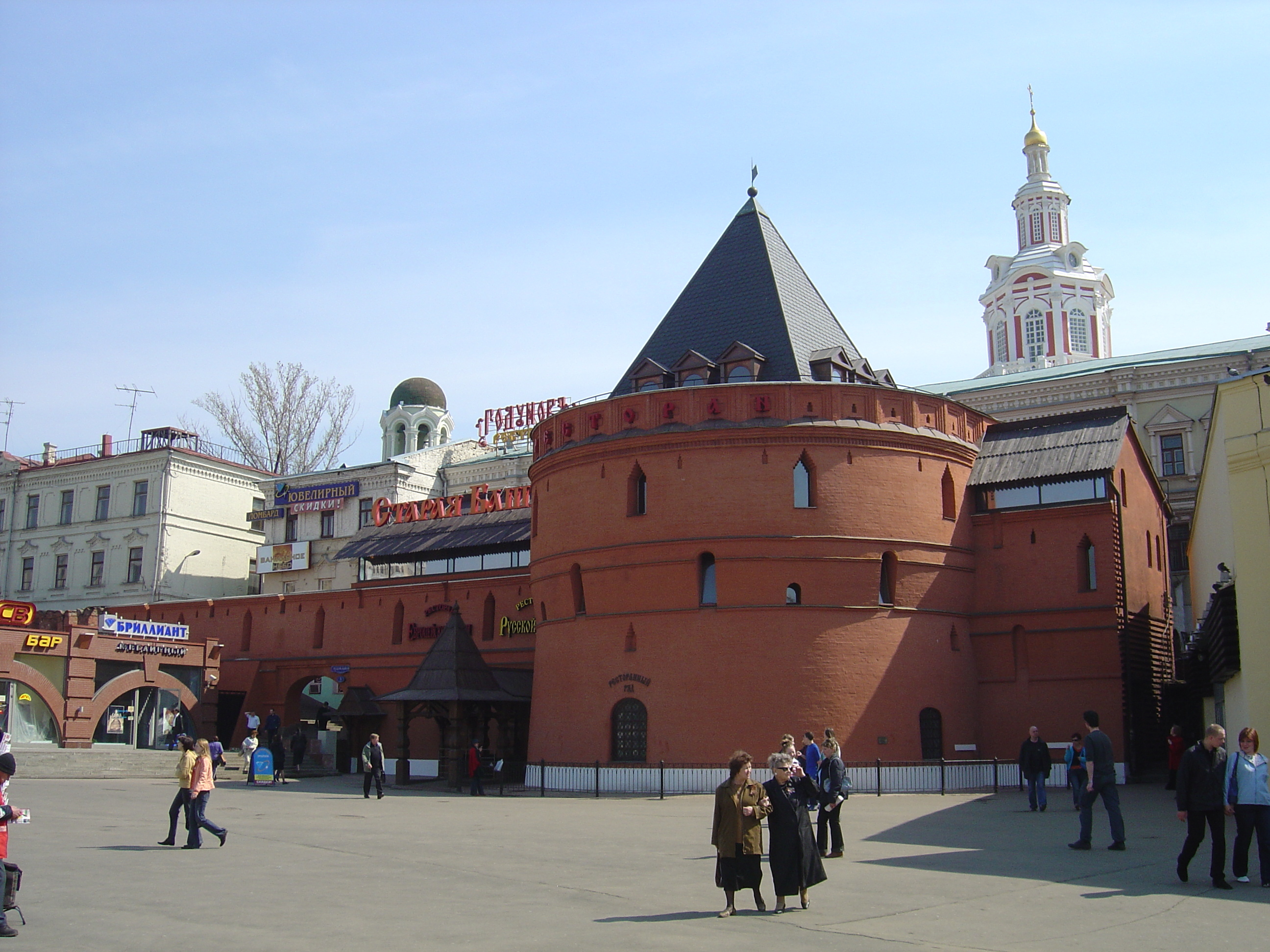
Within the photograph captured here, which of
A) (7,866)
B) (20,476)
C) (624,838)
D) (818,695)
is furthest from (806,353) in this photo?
(20,476)

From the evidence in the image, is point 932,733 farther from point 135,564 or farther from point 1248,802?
point 135,564

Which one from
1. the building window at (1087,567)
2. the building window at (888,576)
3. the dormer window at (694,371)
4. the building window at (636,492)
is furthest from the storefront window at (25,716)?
the building window at (1087,567)

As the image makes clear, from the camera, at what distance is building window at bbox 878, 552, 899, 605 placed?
101 ft

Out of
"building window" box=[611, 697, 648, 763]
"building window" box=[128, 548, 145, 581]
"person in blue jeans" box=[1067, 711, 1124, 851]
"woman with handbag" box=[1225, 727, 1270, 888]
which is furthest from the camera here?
"building window" box=[128, 548, 145, 581]

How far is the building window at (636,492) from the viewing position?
3166cm

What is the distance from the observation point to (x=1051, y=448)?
33.2 metres

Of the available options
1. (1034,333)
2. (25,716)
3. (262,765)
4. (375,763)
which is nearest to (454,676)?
(375,763)

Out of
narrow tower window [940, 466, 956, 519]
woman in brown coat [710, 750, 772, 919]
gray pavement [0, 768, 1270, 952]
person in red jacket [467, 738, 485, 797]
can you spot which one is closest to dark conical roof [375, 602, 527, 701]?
person in red jacket [467, 738, 485, 797]

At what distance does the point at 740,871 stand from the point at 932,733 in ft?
67.1

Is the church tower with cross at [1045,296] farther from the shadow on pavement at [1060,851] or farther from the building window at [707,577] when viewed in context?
the shadow on pavement at [1060,851]

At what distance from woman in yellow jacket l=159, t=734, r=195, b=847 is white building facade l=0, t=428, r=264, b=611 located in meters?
44.4

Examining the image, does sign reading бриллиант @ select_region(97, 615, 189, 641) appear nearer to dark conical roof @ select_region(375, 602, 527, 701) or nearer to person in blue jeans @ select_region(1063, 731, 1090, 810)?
dark conical roof @ select_region(375, 602, 527, 701)

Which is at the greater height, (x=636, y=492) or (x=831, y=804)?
(x=636, y=492)

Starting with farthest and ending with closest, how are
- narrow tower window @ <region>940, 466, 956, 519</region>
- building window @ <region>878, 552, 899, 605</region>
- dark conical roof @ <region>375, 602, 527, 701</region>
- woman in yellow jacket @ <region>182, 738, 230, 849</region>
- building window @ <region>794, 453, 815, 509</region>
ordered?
1. narrow tower window @ <region>940, 466, 956, 519</region>
2. dark conical roof @ <region>375, 602, 527, 701</region>
3. building window @ <region>878, 552, 899, 605</region>
4. building window @ <region>794, 453, 815, 509</region>
5. woman in yellow jacket @ <region>182, 738, 230, 849</region>
